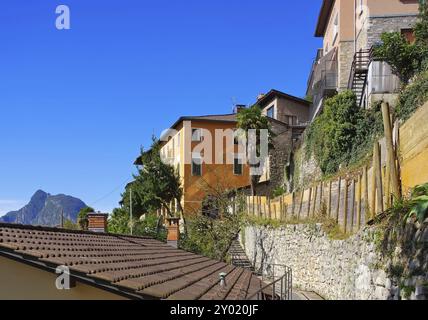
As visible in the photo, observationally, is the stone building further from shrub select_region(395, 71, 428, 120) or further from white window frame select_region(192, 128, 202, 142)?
white window frame select_region(192, 128, 202, 142)

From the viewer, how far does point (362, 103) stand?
22.3 metres

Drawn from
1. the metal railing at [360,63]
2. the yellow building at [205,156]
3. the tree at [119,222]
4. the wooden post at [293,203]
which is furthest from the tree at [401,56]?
the tree at [119,222]

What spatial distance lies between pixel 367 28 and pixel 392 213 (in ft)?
59.2

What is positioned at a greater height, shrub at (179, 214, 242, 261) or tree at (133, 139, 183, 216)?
tree at (133, 139, 183, 216)

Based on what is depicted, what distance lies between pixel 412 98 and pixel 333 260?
583 cm

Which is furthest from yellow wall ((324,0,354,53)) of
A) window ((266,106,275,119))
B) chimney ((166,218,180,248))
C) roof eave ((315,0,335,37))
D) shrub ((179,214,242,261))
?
chimney ((166,218,180,248))

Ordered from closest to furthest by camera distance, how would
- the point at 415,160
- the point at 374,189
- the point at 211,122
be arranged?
the point at 415,160
the point at 374,189
the point at 211,122

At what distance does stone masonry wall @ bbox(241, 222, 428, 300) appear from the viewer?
293 inches

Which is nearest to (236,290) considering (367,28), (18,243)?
(18,243)

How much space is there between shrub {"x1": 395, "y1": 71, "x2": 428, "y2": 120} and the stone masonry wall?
14.7 feet

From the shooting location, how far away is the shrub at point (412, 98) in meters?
14.6
